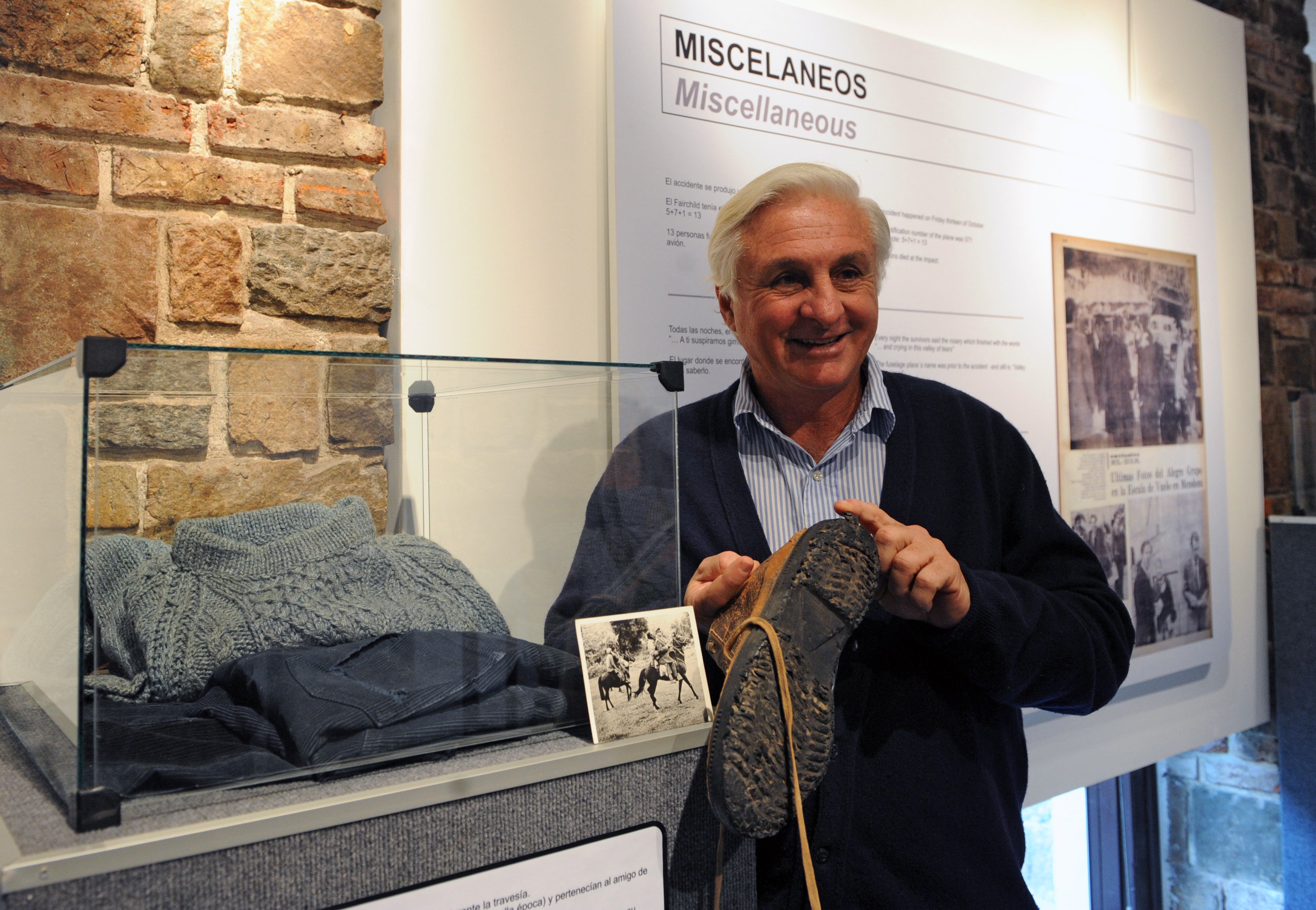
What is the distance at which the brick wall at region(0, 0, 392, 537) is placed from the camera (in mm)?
1123

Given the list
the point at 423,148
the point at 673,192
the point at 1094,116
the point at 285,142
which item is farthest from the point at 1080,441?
the point at 285,142

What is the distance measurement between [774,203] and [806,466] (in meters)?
0.38

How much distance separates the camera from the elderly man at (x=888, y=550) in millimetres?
1023

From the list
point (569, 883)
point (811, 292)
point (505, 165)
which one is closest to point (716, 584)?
point (569, 883)

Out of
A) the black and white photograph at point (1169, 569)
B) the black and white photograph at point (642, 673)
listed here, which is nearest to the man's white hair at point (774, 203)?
the black and white photograph at point (642, 673)

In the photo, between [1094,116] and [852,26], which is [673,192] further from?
[1094,116]

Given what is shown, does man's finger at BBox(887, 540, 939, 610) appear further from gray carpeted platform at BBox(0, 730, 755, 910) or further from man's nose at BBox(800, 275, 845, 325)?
man's nose at BBox(800, 275, 845, 325)

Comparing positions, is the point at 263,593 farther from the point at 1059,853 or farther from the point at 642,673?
the point at 1059,853

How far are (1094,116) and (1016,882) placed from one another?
6.47ft

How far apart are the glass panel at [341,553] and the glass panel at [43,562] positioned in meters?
0.03

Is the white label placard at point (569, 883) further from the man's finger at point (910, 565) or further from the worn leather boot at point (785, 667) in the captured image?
the man's finger at point (910, 565)

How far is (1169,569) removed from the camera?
2.37 meters

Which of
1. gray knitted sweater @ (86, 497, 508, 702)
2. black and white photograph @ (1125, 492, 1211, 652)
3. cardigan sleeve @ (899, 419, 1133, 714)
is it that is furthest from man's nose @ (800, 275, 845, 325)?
black and white photograph @ (1125, 492, 1211, 652)

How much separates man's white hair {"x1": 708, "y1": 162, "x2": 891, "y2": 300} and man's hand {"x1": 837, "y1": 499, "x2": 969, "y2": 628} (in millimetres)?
492
